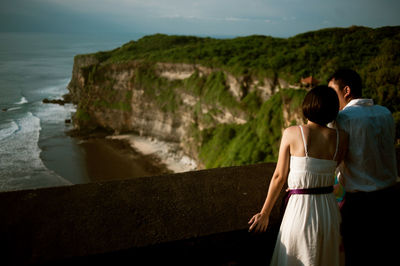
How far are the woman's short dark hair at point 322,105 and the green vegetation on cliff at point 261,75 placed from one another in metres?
9.54

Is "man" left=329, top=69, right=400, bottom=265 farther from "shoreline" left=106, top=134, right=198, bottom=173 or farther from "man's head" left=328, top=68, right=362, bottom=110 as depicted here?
"shoreline" left=106, top=134, right=198, bottom=173

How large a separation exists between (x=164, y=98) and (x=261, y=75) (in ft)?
47.1

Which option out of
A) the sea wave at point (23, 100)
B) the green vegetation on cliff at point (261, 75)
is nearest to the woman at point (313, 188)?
the green vegetation on cliff at point (261, 75)

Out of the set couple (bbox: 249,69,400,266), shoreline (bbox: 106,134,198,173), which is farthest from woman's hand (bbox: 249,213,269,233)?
shoreline (bbox: 106,134,198,173)

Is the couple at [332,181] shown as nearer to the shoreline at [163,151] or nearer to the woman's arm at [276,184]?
the woman's arm at [276,184]

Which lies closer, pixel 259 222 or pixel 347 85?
pixel 259 222

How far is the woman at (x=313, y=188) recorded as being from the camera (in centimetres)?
196

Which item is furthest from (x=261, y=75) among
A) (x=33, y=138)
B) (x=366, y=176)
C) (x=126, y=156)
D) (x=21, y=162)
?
(x=33, y=138)

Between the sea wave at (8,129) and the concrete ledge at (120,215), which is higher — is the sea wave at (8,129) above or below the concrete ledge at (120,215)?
below

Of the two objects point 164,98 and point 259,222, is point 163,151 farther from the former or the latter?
point 259,222

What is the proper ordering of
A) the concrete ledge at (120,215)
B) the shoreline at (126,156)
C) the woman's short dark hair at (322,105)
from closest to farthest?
the concrete ledge at (120,215) < the woman's short dark hair at (322,105) < the shoreline at (126,156)

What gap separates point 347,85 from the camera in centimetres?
237

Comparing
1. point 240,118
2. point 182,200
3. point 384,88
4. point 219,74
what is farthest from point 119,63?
point 182,200

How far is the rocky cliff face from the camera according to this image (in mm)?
26578
